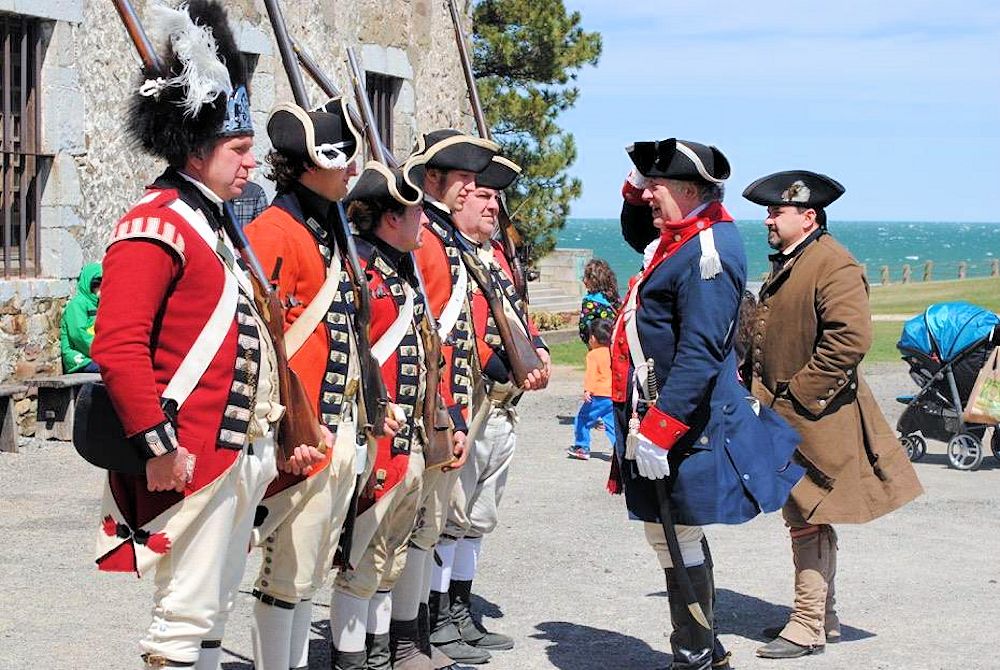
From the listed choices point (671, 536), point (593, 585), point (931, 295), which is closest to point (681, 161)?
point (671, 536)

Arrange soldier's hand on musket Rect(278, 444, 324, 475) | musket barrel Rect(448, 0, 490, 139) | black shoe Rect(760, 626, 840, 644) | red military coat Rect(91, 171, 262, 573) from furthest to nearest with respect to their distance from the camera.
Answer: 1. musket barrel Rect(448, 0, 490, 139)
2. black shoe Rect(760, 626, 840, 644)
3. soldier's hand on musket Rect(278, 444, 324, 475)
4. red military coat Rect(91, 171, 262, 573)

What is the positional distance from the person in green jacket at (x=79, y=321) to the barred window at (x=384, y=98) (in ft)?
16.2

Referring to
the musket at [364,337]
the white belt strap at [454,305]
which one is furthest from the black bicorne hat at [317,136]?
the white belt strap at [454,305]

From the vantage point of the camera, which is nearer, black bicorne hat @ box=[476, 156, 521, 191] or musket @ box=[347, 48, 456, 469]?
musket @ box=[347, 48, 456, 469]

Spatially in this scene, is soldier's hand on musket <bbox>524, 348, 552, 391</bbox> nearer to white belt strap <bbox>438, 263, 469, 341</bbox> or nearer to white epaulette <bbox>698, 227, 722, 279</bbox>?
white belt strap <bbox>438, 263, 469, 341</bbox>

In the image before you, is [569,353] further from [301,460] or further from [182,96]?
[182,96]

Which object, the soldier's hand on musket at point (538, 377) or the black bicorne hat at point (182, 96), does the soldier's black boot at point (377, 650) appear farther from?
the black bicorne hat at point (182, 96)

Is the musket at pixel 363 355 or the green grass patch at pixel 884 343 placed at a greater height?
the musket at pixel 363 355

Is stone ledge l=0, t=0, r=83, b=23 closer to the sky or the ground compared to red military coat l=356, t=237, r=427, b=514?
Result: closer to the sky

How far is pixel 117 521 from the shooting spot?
3922 millimetres

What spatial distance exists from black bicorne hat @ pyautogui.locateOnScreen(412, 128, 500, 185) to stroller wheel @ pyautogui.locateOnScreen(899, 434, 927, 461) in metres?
6.83

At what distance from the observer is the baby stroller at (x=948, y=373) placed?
11.4 m

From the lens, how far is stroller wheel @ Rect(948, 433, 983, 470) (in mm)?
11266

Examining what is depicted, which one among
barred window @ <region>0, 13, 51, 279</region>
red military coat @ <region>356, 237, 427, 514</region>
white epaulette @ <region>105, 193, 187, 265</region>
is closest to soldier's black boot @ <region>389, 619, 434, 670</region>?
red military coat @ <region>356, 237, 427, 514</region>
